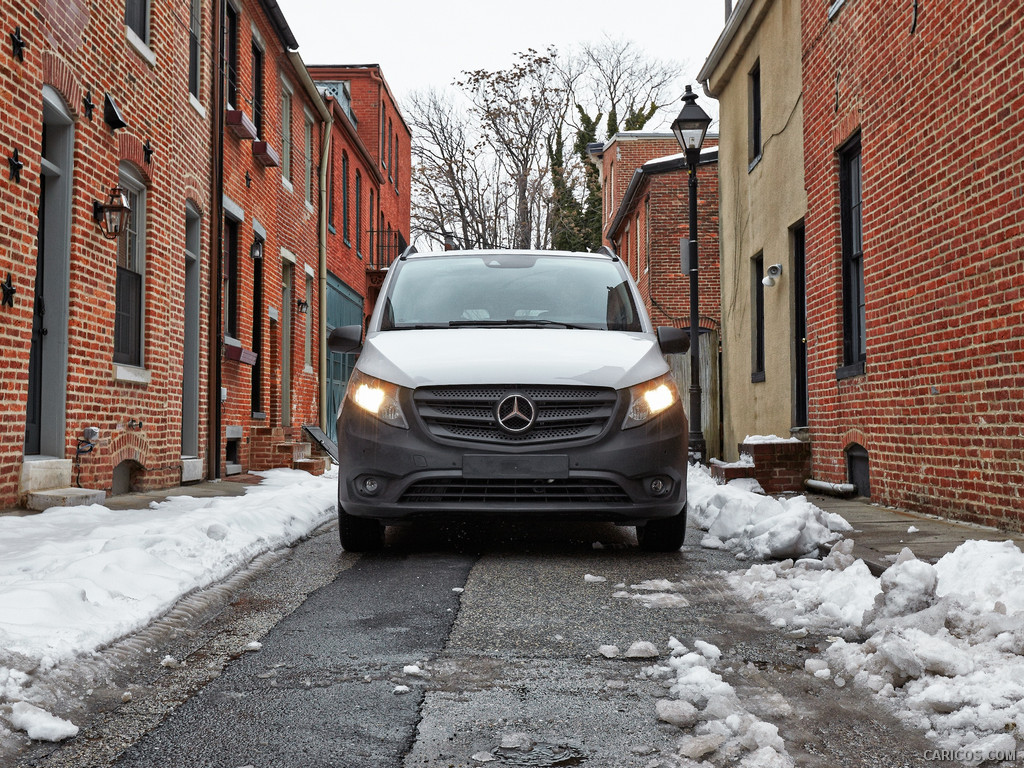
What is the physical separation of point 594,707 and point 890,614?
1402mm

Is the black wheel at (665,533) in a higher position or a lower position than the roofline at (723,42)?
lower

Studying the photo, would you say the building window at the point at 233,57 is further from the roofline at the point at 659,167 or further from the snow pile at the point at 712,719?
the snow pile at the point at 712,719

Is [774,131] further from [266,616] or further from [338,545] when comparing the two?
[266,616]

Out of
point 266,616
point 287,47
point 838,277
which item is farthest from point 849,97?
point 287,47

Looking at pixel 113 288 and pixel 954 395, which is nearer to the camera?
pixel 954 395

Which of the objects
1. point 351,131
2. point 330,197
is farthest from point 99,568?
point 351,131

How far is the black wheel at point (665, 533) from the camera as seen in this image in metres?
6.29

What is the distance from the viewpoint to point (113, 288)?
30.3ft

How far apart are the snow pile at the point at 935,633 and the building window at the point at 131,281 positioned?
6974mm

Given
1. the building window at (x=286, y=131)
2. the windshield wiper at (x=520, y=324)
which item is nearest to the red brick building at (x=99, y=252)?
the windshield wiper at (x=520, y=324)

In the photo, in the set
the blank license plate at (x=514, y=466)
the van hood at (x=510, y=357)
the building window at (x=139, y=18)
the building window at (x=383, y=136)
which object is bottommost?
the blank license plate at (x=514, y=466)

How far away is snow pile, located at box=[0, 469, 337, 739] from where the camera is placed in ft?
10.6

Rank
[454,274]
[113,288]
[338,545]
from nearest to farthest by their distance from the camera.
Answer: [338,545], [454,274], [113,288]

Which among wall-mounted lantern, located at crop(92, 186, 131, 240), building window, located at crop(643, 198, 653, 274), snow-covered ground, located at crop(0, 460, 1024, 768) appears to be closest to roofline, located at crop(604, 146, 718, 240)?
building window, located at crop(643, 198, 653, 274)
